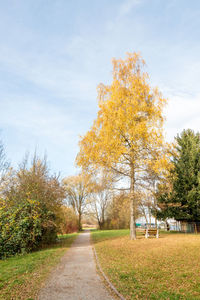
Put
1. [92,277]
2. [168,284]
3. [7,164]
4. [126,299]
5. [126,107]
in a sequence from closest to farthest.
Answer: [126,299], [168,284], [92,277], [126,107], [7,164]

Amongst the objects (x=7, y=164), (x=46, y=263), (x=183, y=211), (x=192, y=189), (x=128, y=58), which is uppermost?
(x=128, y=58)

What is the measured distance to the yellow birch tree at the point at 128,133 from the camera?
13.8m

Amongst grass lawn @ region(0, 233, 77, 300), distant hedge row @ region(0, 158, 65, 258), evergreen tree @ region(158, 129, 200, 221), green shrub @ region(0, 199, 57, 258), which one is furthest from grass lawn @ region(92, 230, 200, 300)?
evergreen tree @ region(158, 129, 200, 221)

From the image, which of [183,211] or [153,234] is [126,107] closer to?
[153,234]

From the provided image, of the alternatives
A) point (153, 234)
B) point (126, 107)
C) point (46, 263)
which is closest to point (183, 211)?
point (153, 234)

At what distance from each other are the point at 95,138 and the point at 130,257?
7.93 metres

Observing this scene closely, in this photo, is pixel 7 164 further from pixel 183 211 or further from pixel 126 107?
pixel 183 211

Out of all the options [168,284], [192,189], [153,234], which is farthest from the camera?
[192,189]

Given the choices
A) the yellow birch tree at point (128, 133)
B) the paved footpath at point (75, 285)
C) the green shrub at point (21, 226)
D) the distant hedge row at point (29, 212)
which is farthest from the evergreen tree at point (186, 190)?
the paved footpath at point (75, 285)

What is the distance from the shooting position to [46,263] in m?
8.87

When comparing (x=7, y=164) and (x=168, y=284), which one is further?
(x=7, y=164)

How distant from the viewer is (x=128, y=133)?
14.2 metres

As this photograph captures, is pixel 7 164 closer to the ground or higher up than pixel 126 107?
closer to the ground

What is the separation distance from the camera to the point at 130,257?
9094 millimetres
